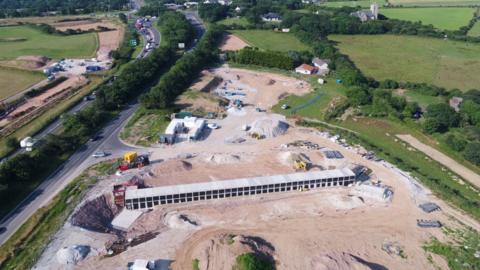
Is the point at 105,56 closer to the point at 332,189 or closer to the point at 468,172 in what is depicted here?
the point at 332,189

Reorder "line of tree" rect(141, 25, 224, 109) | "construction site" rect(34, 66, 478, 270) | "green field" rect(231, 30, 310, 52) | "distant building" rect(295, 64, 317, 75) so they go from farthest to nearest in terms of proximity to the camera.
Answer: "green field" rect(231, 30, 310, 52), "distant building" rect(295, 64, 317, 75), "line of tree" rect(141, 25, 224, 109), "construction site" rect(34, 66, 478, 270)

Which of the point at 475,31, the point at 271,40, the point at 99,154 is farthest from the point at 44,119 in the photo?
the point at 475,31

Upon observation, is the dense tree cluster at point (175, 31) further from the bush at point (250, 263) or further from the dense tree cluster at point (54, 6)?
the bush at point (250, 263)

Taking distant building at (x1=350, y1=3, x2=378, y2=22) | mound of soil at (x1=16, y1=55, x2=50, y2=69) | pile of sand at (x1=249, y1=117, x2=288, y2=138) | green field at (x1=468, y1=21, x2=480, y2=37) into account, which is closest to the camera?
pile of sand at (x1=249, y1=117, x2=288, y2=138)

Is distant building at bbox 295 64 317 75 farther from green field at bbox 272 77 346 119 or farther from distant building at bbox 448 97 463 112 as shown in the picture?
distant building at bbox 448 97 463 112

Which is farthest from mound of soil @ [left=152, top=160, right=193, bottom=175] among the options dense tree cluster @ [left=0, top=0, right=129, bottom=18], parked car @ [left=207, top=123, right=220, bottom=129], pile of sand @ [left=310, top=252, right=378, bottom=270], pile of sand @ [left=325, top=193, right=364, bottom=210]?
dense tree cluster @ [left=0, top=0, right=129, bottom=18]

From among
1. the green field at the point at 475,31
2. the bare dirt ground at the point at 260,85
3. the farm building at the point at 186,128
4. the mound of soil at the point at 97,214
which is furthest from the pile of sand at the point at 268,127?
the green field at the point at 475,31
